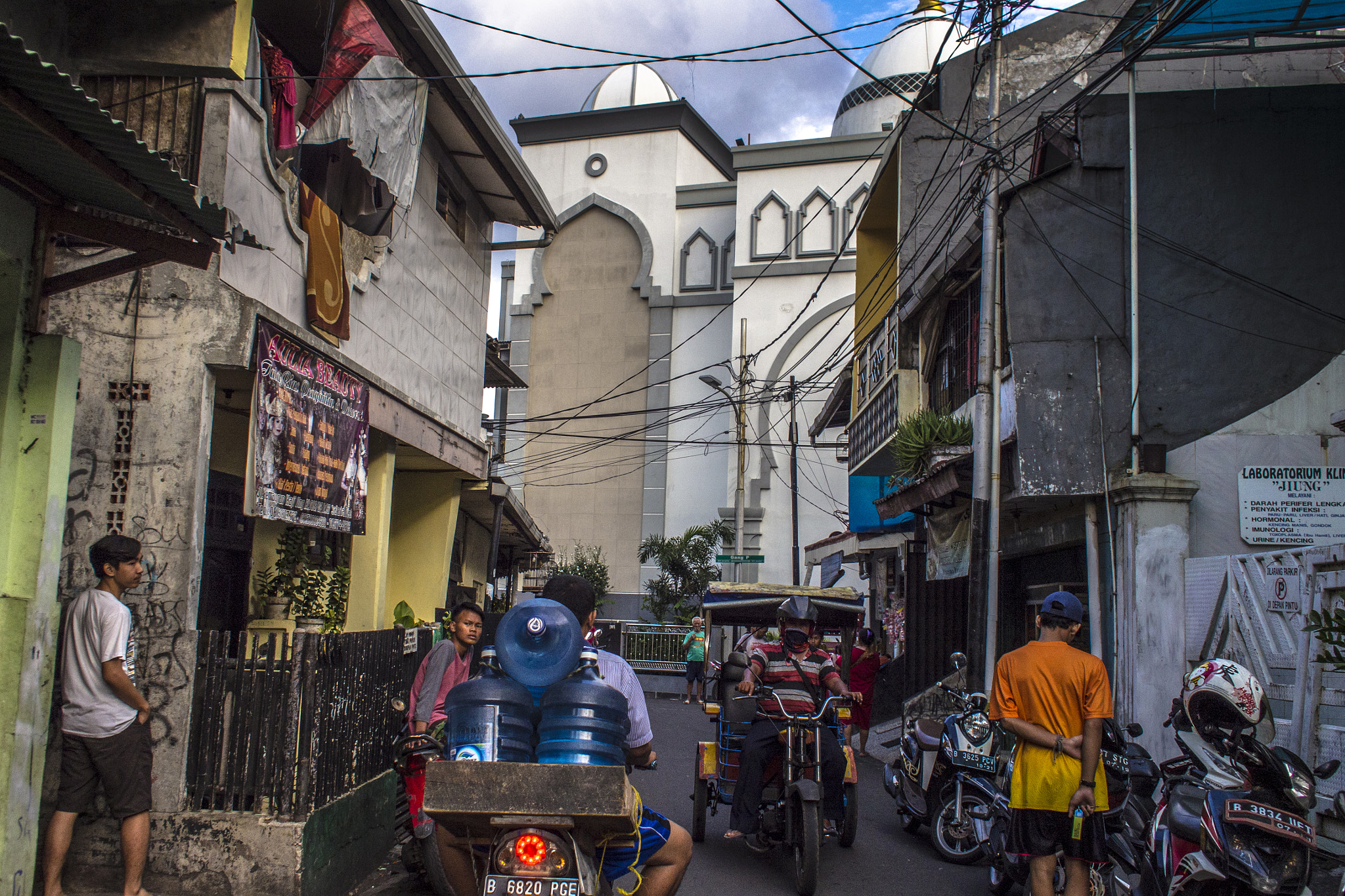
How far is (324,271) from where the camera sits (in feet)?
30.7

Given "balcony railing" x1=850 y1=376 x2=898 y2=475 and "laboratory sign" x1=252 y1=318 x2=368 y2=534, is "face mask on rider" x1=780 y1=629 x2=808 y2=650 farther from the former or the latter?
"balcony railing" x1=850 y1=376 x2=898 y2=475

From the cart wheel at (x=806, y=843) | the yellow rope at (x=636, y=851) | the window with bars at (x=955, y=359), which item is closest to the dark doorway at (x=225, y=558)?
the cart wheel at (x=806, y=843)

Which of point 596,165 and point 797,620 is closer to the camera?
point 797,620

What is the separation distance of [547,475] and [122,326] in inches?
1292

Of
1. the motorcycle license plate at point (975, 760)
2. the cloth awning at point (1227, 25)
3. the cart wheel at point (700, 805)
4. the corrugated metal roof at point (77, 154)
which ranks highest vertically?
the cloth awning at point (1227, 25)

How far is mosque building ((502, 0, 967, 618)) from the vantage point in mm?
36281

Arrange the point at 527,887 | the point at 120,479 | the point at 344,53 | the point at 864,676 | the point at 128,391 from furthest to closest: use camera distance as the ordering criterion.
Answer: the point at 864,676 < the point at 344,53 < the point at 128,391 < the point at 120,479 < the point at 527,887

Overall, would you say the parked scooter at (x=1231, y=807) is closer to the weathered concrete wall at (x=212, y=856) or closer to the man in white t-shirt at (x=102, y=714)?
the weathered concrete wall at (x=212, y=856)

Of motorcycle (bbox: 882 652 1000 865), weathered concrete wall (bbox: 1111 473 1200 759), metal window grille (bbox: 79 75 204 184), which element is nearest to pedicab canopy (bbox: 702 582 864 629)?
motorcycle (bbox: 882 652 1000 865)

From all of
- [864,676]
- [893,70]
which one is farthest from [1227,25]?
[893,70]

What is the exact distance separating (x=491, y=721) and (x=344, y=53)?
7167mm

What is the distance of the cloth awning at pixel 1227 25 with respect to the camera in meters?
9.15

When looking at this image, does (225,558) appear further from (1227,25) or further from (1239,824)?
(1227,25)

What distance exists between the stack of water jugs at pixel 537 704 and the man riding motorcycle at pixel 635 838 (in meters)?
0.17
